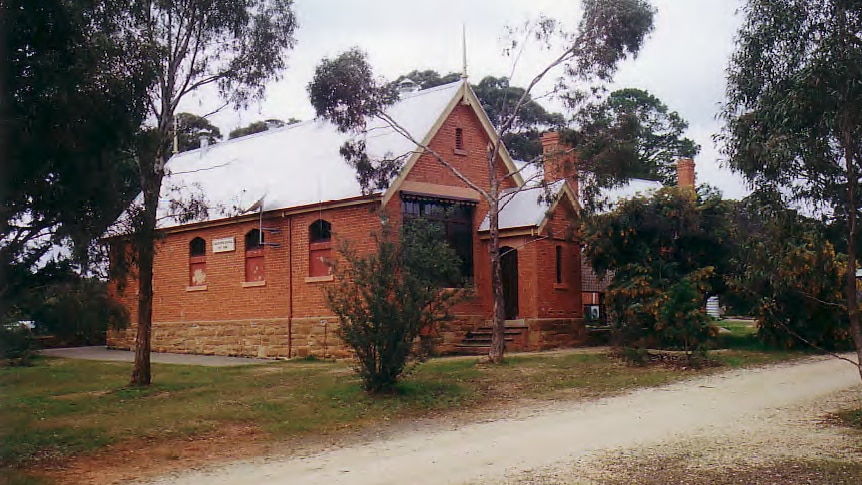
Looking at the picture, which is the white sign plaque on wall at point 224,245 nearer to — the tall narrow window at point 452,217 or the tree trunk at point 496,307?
the tall narrow window at point 452,217

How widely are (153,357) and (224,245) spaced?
12.5 feet

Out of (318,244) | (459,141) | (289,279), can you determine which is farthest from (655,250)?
(289,279)

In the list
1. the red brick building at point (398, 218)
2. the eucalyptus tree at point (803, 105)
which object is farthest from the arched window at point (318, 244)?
the eucalyptus tree at point (803, 105)

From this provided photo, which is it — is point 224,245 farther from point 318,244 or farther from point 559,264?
point 559,264

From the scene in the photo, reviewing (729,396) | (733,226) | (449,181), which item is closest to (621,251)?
(733,226)

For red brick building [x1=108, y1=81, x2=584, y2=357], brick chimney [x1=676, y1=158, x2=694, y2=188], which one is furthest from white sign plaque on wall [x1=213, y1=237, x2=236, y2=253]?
brick chimney [x1=676, y1=158, x2=694, y2=188]

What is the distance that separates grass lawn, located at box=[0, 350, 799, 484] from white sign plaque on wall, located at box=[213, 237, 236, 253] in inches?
207

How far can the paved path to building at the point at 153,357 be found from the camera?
73.5 ft

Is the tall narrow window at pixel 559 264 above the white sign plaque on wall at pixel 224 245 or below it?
below

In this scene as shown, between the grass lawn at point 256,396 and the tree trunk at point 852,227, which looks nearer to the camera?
the tree trunk at point 852,227

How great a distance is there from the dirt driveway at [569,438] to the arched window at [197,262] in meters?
15.1

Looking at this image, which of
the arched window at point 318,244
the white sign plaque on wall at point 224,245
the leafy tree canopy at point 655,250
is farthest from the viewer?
the white sign plaque on wall at point 224,245

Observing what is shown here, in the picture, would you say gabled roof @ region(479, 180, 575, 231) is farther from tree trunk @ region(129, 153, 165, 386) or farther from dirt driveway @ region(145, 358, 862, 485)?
tree trunk @ region(129, 153, 165, 386)

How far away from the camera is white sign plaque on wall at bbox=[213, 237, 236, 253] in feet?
81.6
